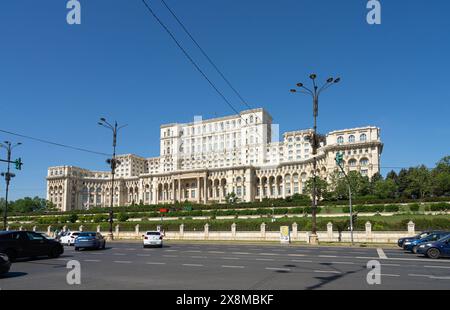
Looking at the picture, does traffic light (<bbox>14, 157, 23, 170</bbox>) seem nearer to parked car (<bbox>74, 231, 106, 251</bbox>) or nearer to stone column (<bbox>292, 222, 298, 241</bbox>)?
parked car (<bbox>74, 231, 106, 251</bbox>)

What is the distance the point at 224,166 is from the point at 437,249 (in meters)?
138

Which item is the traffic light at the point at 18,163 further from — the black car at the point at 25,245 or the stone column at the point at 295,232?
the stone column at the point at 295,232

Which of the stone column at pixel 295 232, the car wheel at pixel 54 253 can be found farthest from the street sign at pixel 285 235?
the car wheel at pixel 54 253

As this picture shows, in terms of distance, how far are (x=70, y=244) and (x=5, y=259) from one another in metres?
27.6

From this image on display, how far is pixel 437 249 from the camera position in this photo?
67.9ft

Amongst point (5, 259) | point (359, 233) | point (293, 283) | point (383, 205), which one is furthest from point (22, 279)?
point (383, 205)

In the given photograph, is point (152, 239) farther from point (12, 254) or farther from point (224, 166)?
point (224, 166)

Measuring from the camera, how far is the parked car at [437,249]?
20516mm

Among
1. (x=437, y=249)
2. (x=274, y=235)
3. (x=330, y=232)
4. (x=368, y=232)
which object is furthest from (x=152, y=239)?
(x=368, y=232)

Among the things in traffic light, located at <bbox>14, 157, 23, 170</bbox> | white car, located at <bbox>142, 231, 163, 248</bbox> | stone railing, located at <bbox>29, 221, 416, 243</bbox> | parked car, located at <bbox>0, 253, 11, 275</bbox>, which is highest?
traffic light, located at <bbox>14, 157, 23, 170</bbox>

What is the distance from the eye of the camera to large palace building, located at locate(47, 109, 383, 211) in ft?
396

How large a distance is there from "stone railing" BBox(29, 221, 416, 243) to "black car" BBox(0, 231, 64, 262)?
80.0 ft

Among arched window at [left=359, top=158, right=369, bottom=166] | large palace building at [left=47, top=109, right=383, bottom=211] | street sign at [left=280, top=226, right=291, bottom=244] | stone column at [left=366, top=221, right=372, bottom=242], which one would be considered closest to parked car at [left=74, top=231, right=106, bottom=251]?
street sign at [left=280, top=226, right=291, bottom=244]
